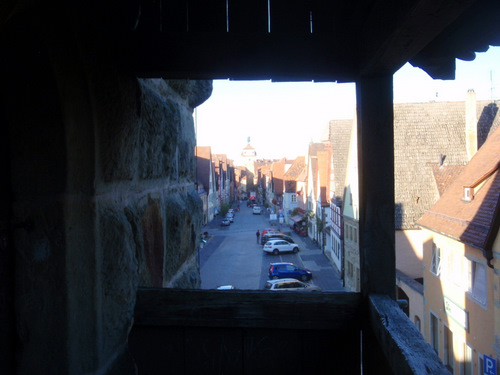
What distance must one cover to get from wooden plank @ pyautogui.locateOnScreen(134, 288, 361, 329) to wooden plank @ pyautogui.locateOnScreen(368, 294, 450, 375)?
0.47ft

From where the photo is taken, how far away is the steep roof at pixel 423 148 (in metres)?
15.0

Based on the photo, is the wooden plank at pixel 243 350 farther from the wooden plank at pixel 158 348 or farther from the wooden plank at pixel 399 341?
the wooden plank at pixel 399 341

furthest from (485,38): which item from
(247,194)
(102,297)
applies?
(247,194)

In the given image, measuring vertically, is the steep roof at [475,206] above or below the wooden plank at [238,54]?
below

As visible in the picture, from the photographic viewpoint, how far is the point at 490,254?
814 centimetres

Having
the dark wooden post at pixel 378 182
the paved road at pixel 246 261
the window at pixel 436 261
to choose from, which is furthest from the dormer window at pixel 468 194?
the dark wooden post at pixel 378 182

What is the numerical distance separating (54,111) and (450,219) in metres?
11.2

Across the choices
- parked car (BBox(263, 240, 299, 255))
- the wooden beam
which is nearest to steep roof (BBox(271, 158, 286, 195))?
parked car (BBox(263, 240, 299, 255))

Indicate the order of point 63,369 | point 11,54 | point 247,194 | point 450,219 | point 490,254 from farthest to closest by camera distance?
point 247,194 → point 450,219 → point 490,254 → point 63,369 → point 11,54

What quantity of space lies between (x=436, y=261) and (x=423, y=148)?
5.96 meters

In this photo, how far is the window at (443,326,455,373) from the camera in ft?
33.6

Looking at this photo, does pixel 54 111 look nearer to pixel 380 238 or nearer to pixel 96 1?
pixel 96 1

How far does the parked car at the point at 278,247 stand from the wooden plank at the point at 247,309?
2308cm

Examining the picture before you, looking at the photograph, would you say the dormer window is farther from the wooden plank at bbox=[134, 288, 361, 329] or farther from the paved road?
the wooden plank at bbox=[134, 288, 361, 329]
